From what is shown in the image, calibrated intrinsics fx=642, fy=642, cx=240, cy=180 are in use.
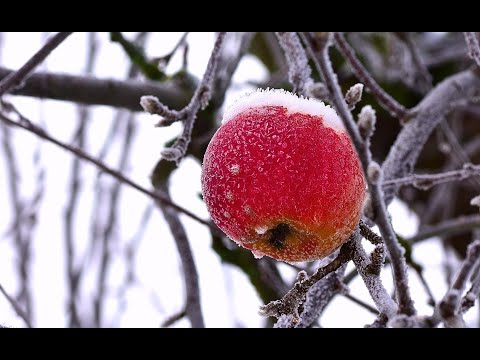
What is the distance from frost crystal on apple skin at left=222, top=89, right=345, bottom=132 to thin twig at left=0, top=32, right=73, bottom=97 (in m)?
0.36

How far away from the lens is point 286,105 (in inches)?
39.5

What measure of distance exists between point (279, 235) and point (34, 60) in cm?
57

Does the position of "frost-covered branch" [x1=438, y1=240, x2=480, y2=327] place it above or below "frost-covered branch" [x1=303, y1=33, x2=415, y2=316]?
below

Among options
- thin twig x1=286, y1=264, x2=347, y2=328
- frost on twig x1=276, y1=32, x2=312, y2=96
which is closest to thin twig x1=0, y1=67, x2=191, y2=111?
frost on twig x1=276, y1=32, x2=312, y2=96

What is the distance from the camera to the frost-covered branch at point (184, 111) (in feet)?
3.36

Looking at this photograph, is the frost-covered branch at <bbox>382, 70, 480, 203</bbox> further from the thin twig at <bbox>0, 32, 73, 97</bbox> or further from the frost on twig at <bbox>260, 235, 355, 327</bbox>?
the thin twig at <bbox>0, 32, 73, 97</bbox>

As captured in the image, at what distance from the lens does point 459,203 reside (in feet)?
9.46

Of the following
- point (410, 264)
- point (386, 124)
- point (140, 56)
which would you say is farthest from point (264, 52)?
point (410, 264)

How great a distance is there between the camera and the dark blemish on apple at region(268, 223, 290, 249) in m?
0.95

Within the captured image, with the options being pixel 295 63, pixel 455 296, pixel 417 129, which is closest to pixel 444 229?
pixel 417 129

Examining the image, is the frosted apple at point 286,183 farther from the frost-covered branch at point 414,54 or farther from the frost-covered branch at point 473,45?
the frost-covered branch at point 414,54
